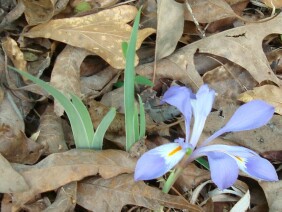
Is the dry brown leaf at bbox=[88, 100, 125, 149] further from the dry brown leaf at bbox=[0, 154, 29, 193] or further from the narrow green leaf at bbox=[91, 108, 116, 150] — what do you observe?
the dry brown leaf at bbox=[0, 154, 29, 193]

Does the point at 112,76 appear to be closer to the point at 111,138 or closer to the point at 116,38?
the point at 116,38

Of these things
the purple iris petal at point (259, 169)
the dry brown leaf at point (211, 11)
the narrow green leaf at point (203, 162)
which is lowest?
the narrow green leaf at point (203, 162)

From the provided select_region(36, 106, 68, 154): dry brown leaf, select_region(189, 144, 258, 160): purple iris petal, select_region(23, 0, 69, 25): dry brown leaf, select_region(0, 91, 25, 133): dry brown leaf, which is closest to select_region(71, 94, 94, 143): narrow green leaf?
select_region(36, 106, 68, 154): dry brown leaf

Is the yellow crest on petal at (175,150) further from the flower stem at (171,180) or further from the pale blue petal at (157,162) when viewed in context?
the flower stem at (171,180)

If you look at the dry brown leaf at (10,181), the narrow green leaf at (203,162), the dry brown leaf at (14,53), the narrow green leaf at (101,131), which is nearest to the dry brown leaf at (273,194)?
the narrow green leaf at (203,162)

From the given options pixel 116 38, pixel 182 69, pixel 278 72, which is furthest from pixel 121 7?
pixel 278 72
